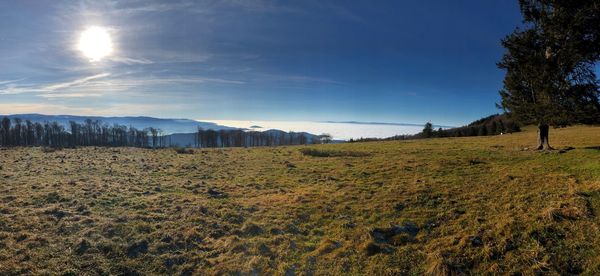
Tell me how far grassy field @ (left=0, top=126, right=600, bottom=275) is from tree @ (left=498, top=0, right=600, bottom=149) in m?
6.59

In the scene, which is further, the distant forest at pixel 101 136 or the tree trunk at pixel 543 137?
the distant forest at pixel 101 136

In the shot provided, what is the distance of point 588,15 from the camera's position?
19.6 m

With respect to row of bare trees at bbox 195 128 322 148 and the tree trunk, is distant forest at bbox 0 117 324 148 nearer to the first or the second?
row of bare trees at bbox 195 128 322 148

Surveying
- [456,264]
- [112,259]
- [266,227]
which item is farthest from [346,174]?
[112,259]

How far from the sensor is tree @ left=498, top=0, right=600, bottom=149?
66.1 feet

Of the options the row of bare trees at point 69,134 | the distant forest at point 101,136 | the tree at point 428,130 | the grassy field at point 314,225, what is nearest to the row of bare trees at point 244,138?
the distant forest at point 101,136

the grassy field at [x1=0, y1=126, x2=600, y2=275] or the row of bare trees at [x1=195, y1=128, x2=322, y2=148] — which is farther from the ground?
the row of bare trees at [x1=195, y1=128, x2=322, y2=148]

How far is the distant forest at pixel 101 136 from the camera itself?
123062 mm

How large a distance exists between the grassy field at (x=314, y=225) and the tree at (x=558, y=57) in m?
6.59

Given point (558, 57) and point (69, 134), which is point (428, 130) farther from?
point (69, 134)

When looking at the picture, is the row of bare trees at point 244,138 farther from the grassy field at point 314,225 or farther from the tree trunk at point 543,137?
the grassy field at point 314,225

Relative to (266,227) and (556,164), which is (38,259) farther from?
(556,164)

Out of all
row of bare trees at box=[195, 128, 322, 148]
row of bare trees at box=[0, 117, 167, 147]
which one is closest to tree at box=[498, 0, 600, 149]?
row of bare trees at box=[195, 128, 322, 148]

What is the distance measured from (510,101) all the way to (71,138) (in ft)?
528
